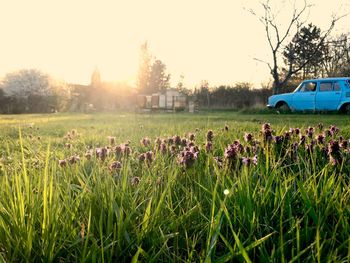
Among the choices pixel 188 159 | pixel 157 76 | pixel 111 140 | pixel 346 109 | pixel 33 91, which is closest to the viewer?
pixel 188 159

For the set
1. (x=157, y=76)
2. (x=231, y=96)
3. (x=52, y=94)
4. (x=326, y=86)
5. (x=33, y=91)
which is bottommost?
(x=231, y=96)

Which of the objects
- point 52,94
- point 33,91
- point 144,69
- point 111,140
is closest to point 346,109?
point 111,140

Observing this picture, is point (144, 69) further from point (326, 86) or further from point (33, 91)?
point (326, 86)

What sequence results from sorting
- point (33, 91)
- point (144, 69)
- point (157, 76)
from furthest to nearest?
1. point (157, 76)
2. point (144, 69)
3. point (33, 91)

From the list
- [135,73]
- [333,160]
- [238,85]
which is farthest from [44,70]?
[333,160]

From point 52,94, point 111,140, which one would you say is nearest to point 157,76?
point 52,94

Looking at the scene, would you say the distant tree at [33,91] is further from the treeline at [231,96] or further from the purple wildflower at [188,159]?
the purple wildflower at [188,159]

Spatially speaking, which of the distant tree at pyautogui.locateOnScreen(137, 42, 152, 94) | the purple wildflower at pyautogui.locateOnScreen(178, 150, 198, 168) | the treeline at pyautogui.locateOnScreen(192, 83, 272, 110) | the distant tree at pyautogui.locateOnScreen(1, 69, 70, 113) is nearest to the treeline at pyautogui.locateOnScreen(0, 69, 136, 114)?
the distant tree at pyautogui.locateOnScreen(1, 69, 70, 113)

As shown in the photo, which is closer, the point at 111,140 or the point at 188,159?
the point at 188,159

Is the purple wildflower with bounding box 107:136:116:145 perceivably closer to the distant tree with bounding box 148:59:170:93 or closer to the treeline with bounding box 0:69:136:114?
the treeline with bounding box 0:69:136:114

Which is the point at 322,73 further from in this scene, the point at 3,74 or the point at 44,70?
the point at 3,74

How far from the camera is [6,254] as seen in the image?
1.15 meters

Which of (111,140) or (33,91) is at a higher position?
(33,91)

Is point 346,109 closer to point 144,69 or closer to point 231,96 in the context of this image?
point 231,96
